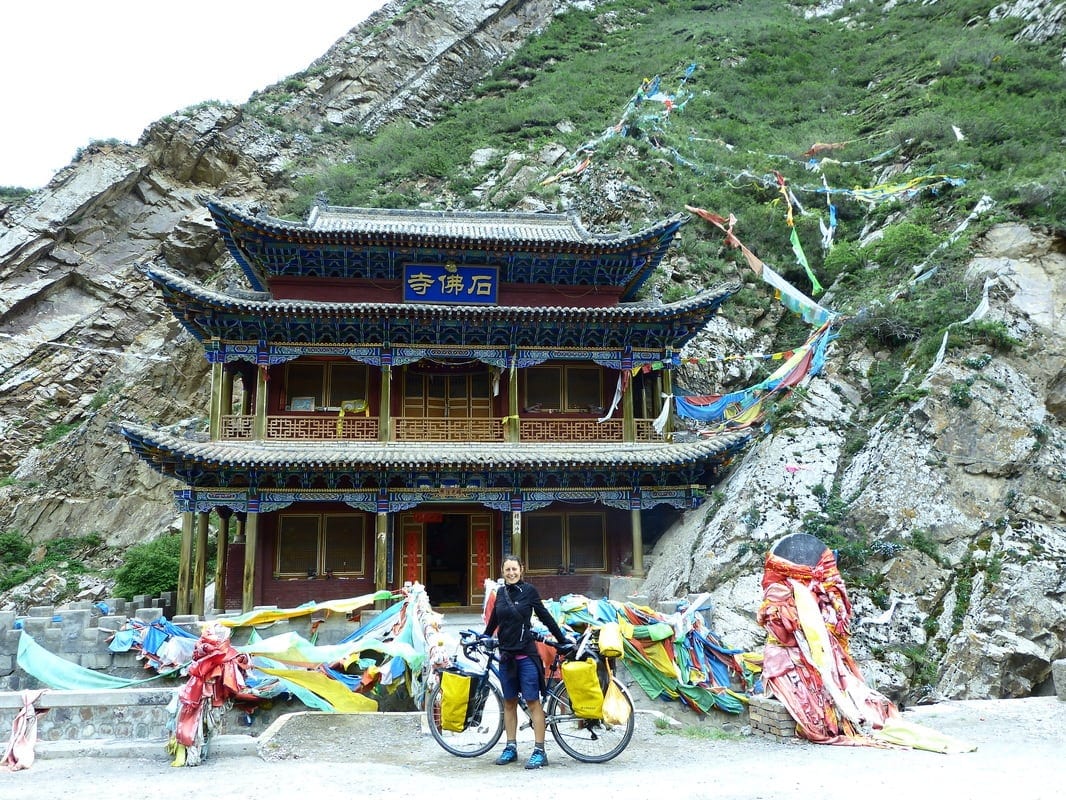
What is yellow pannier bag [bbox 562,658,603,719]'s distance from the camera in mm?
6094

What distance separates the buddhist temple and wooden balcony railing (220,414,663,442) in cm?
5

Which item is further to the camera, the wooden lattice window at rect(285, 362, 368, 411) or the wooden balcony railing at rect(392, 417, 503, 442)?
the wooden lattice window at rect(285, 362, 368, 411)

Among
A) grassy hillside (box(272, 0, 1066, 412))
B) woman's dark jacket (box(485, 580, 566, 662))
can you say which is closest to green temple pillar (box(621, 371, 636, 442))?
grassy hillside (box(272, 0, 1066, 412))

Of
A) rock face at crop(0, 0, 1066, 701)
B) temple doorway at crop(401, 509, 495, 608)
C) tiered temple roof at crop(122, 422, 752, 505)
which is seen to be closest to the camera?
rock face at crop(0, 0, 1066, 701)

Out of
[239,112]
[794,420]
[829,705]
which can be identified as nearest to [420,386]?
[794,420]

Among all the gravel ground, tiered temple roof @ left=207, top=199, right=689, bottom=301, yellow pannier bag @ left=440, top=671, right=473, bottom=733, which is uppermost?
tiered temple roof @ left=207, top=199, right=689, bottom=301

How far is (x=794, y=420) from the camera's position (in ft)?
55.5

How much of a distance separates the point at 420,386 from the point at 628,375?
5.10m

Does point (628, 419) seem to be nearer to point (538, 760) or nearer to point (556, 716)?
point (556, 716)

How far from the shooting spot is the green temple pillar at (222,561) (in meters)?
16.3

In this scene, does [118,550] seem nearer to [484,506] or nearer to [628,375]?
[484,506]

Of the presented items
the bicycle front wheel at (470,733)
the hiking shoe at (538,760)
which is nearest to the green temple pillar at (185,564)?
the bicycle front wheel at (470,733)

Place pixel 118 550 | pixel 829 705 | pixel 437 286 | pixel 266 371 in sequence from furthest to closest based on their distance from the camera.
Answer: pixel 118 550 < pixel 437 286 < pixel 266 371 < pixel 829 705

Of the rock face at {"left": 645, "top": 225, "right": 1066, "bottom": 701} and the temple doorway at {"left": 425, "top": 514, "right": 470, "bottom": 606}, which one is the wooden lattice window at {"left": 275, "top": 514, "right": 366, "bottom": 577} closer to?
the temple doorway at {"left": 425, "top": 514, "right": 470, "bottom": 606}
